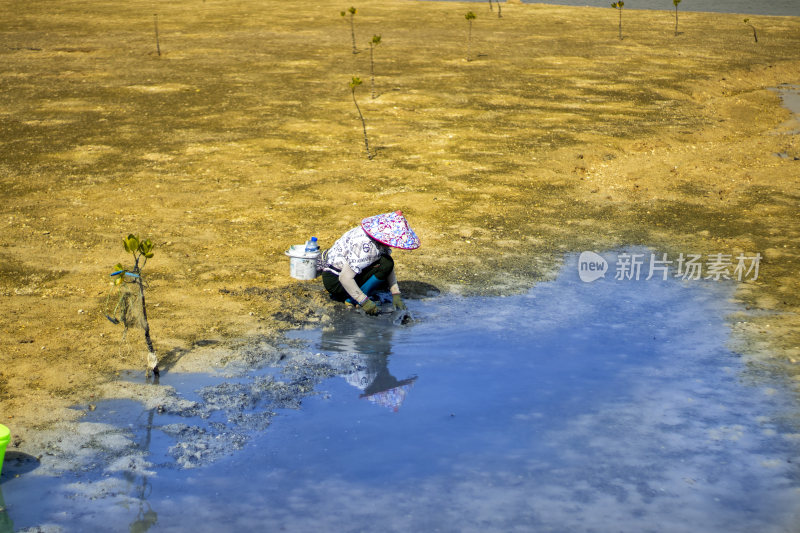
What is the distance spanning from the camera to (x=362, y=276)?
6.83 meters

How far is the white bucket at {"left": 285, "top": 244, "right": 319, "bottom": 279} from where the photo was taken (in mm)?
7270

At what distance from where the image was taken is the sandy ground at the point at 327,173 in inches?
269

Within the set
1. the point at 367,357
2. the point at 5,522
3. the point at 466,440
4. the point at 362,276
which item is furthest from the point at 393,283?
the point at 5,522

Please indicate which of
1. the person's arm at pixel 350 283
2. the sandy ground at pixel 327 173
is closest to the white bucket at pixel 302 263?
the sandy ground at pixel 327 173

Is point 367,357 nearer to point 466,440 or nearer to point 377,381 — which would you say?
point 377,381

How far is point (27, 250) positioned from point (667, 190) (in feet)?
24.4

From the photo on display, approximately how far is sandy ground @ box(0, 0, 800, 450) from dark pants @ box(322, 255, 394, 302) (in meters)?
0.20

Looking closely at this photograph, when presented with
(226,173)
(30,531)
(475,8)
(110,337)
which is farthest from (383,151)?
(475,8)

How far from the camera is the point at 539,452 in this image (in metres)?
4.93

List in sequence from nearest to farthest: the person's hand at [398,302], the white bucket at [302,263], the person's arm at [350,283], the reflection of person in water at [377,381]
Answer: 1. the reflection of person in water at [377,381]
2. the person's arm at [350,283]
3. the person's hand at [398,302]
4. the white bucket at [302,263]

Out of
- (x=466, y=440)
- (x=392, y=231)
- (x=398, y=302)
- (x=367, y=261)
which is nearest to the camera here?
(x=466, y=440)

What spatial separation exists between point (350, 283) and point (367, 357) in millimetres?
718

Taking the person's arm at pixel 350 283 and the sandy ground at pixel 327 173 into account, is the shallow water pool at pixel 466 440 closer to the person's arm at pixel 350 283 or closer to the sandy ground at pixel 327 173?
the person's arm at pixel 350 283

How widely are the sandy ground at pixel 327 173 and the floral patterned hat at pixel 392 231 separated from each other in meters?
0.91
